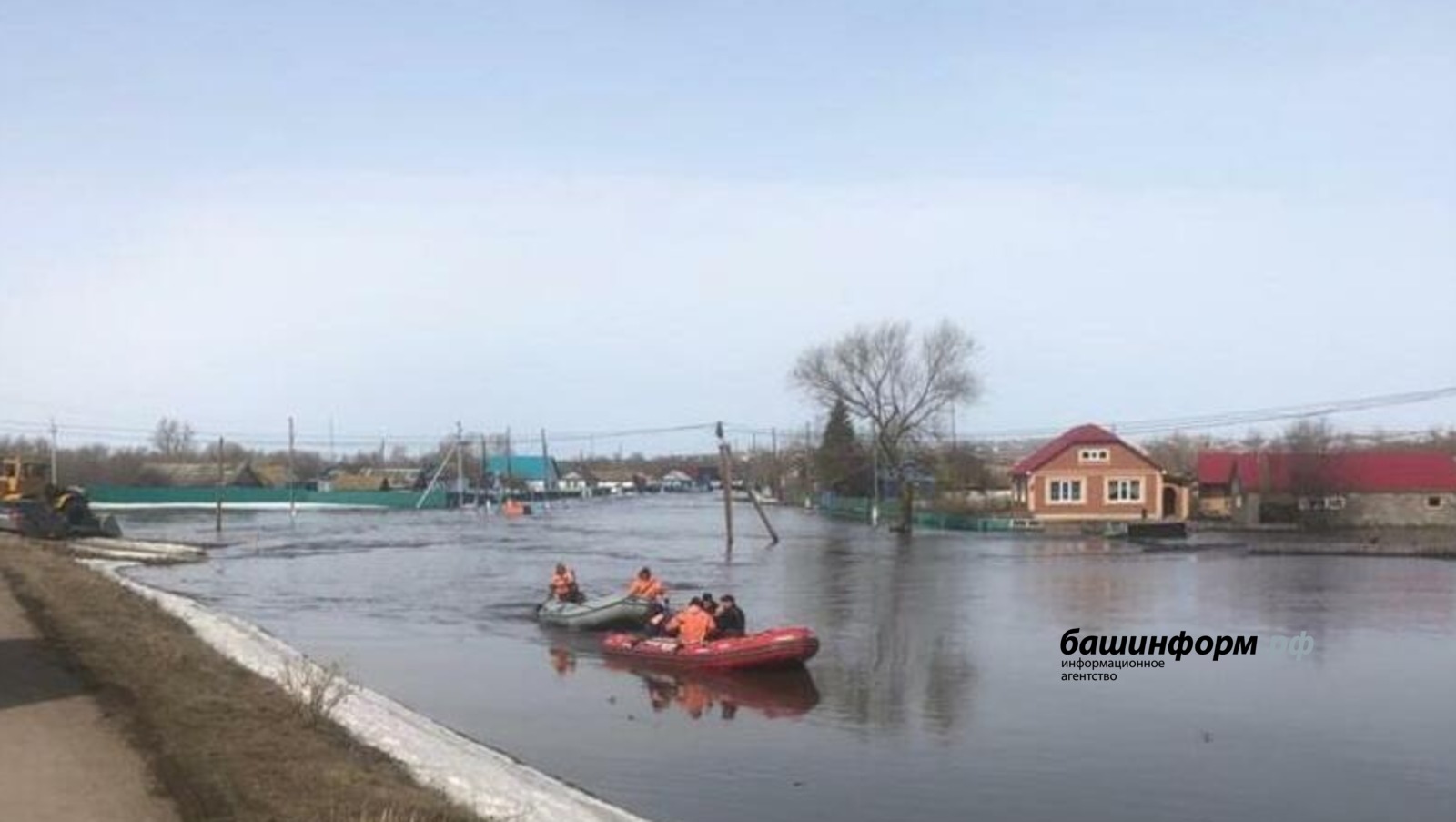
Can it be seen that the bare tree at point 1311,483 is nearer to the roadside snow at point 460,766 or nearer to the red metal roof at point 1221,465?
the red metal roof at point 1221,465

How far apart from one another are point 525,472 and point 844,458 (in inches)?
2927

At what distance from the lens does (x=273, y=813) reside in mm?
9492

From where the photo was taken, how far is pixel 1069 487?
276ft

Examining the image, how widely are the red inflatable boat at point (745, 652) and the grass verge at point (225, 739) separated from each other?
7615 mm

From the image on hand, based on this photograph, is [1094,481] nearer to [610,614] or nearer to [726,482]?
[726,482]

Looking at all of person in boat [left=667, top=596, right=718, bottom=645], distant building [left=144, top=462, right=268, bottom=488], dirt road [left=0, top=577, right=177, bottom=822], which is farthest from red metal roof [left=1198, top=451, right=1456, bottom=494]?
distant building [left=144, top=462, right=268, bottom=488]

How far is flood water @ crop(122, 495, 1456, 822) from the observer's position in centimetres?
1527

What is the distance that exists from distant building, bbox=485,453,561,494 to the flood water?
10715 centimetres

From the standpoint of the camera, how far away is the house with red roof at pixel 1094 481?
83.2m

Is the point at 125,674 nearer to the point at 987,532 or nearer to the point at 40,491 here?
the point at 40,491

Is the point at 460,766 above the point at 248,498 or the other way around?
the other way around

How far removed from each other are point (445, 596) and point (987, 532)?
45485 millimetres

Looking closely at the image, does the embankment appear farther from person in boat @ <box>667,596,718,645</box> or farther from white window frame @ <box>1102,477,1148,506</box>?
white window frame @ <box>1102,477,1148,506</box>

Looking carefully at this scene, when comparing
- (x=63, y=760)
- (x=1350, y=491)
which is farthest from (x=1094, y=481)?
(x=63, y=760)
